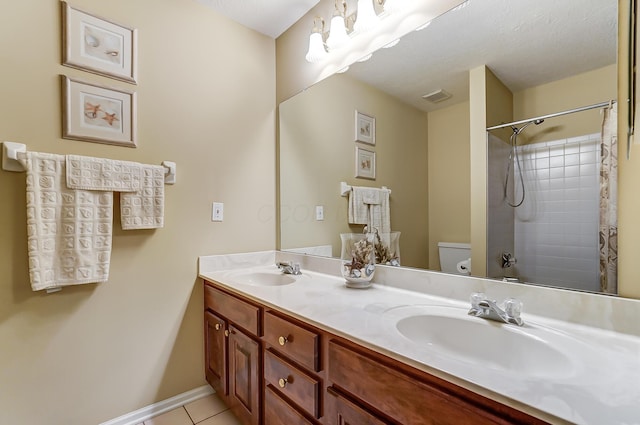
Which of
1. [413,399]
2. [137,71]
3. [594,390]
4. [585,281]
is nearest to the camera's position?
[594,390]

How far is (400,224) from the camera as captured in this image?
1.40 meters

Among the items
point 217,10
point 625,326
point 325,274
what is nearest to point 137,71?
point 217,10

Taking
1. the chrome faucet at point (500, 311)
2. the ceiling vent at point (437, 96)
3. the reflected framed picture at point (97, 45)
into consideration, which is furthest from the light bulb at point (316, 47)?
the chrome faucet at point (500, 311)

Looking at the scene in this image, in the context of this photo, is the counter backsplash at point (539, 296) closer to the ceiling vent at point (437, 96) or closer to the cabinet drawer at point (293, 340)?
the cabinet drawer at point (293, 340)

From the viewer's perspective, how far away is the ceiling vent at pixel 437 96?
1210mm

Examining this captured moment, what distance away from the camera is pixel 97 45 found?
55.9 inches

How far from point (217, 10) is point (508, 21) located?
65.4 inches

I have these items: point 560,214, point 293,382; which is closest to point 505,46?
point 560,214

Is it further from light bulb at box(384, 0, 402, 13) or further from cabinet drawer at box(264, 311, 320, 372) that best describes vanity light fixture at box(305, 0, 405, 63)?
cabinet drawer at box(264, 311, 320, 372)

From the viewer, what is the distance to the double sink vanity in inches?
21.7

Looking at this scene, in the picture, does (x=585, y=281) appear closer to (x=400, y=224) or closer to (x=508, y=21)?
(x=400, y=224)

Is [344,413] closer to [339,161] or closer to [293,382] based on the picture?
[293,382]

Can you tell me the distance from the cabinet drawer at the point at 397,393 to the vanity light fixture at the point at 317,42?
1607 millimetres

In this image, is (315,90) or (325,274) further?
(315,90)
